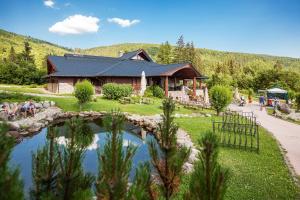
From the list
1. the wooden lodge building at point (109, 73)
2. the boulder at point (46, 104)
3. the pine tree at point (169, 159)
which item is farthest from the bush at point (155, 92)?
the pine tree at point (169, 159)

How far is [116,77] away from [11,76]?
79.8ft

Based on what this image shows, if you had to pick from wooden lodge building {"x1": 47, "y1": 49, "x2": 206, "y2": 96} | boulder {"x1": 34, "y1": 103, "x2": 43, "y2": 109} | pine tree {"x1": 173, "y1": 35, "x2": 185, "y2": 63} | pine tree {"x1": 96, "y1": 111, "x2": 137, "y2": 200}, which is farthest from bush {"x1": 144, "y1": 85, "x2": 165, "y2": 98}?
pine tree {"x1": 173, "y1": 35, "x2": 185, "y2": 63}

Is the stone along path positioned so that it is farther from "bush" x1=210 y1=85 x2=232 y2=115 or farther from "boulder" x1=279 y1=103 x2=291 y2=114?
"boulder" x1=279 y1=103 x2=291 y2=114

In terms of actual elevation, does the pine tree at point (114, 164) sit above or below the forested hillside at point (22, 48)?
below

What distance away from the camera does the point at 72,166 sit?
2.25m

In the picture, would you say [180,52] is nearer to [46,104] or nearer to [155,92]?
[155,92]

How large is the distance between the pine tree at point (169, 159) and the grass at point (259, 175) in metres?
3.50

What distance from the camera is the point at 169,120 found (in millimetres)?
2668

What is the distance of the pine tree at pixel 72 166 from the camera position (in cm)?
218

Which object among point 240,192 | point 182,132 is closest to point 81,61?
point 182,132

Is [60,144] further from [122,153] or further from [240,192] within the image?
[240,192]

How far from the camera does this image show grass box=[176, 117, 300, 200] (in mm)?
6852

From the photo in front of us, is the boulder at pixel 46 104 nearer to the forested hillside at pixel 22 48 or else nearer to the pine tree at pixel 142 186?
the pine tree at pixel 142 186

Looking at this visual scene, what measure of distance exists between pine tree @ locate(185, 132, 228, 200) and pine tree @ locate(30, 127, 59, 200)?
1.26 meters
